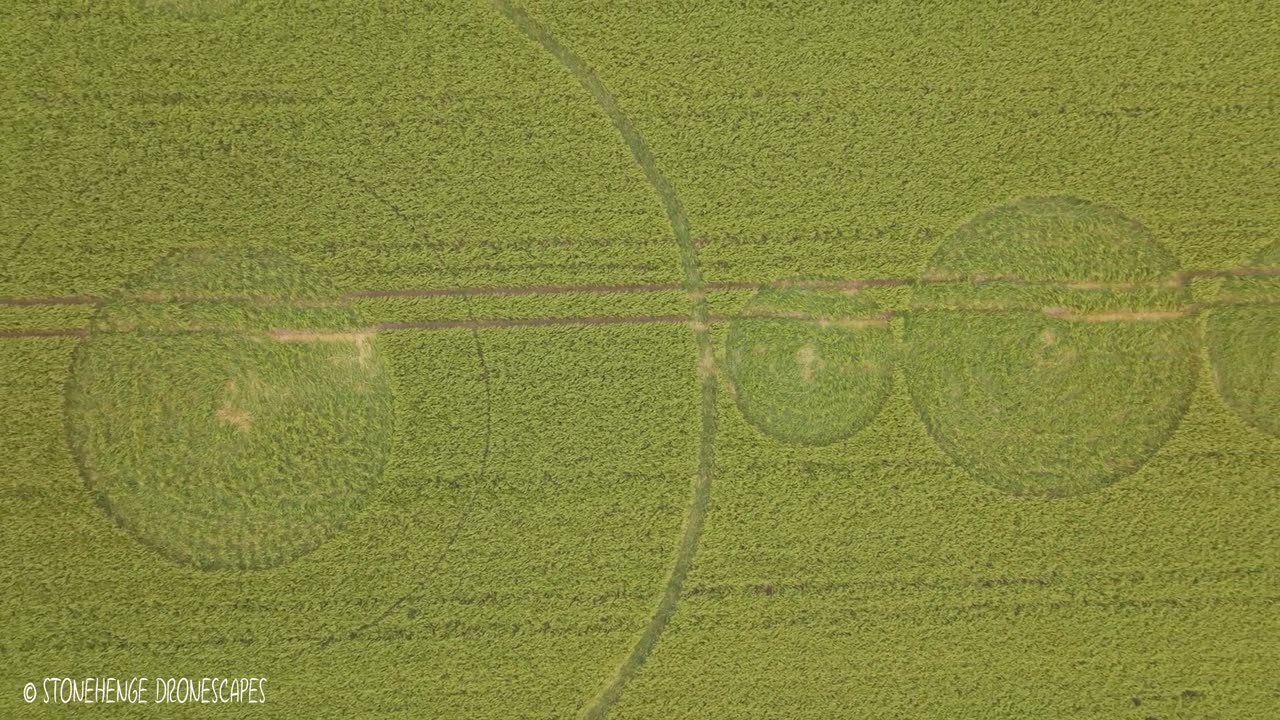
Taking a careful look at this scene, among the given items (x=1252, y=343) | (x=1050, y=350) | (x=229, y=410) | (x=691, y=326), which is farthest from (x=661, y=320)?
(x=1252, y=343)

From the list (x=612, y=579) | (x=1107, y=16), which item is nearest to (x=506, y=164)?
(x=612, y=579)

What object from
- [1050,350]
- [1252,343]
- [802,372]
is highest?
[802,372]

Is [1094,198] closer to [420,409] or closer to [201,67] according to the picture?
[420,409]

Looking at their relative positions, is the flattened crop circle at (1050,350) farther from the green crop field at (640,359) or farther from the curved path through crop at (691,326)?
the curved path through crop at (691,326)

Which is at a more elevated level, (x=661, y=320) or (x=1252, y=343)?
(x=661, y=320)

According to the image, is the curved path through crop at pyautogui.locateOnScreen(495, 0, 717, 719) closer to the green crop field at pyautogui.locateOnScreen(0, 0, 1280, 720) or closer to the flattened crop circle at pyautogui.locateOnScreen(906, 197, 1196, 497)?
the green crop field at pyautogui.locateOnScreen(0, 0, 1280, 720)

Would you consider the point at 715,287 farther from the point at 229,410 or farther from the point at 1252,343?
the point at 1252,343
